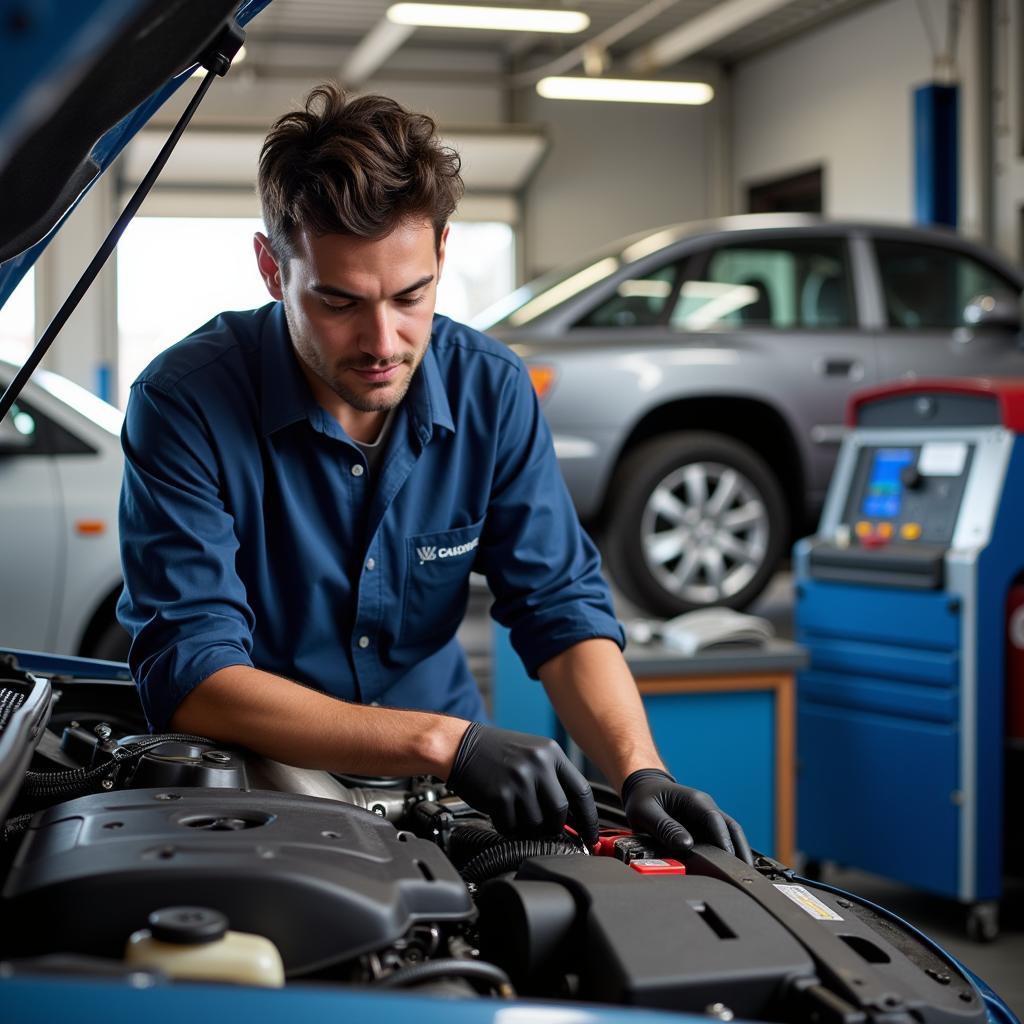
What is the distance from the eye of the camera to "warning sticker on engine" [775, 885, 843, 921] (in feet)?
3.70

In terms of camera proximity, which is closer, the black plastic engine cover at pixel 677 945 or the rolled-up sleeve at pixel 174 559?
the black plastic engine cover at pixel 677 945

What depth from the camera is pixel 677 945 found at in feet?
3.18

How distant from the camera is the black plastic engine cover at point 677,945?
3.06ft

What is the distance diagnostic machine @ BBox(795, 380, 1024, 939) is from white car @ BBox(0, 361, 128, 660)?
199 centimetres

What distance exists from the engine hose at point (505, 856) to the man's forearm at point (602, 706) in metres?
0.38

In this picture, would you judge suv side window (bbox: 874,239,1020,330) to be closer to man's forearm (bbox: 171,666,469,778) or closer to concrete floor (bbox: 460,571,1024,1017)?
concrete floor (bbox: 460,571,1024,1017)

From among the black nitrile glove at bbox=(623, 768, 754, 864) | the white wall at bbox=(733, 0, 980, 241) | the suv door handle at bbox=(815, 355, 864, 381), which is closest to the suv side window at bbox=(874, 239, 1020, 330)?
the suv door handle at bbox=(815, 355, 864, 381)

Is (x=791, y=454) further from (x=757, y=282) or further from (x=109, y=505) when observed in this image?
(x=109, y=505)

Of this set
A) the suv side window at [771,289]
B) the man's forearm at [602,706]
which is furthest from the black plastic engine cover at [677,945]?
the suv side window at [771,289]

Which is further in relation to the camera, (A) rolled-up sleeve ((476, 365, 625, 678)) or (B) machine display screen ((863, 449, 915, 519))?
(B) machine display screen ((863, 449, 915, 519))

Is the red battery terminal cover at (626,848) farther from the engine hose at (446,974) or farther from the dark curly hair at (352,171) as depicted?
the dark curly hair at (352,171)

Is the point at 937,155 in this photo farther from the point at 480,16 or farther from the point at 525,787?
the point at 525,787

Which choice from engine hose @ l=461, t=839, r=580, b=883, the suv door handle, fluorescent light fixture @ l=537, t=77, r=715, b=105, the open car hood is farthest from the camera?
fluorescent light fixture @ l=537, t=77, r=715, b=105

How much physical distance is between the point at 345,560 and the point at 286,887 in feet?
3.12
